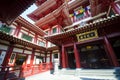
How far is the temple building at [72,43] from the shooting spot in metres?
5.87

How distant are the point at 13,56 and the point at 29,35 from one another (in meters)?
3.94

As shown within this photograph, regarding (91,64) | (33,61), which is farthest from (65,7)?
(33,61)

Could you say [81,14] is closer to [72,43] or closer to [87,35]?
[87,35]

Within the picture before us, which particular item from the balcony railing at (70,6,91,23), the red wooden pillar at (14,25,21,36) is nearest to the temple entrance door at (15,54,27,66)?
the red wooden pillar at (14,25,21,36)

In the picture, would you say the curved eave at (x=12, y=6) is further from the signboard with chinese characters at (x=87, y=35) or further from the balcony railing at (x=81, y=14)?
the balcony railing at (x=81, y=14)

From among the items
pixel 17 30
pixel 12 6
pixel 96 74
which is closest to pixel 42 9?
pixel 17 30

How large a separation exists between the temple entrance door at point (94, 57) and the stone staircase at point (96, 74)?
1.93 metres

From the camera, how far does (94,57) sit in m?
8.46

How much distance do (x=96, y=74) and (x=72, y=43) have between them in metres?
3.57

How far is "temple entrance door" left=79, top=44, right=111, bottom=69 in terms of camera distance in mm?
7816

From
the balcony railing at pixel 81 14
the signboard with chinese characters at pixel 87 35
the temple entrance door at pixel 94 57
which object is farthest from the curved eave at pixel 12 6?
the balcony railing at pixel 81 14

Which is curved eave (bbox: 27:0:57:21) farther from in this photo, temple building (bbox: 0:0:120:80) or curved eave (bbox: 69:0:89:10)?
curved eave (bbox: 69:0:89:10)

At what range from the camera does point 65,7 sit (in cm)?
1091

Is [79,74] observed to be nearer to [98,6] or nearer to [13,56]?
[13,56]
